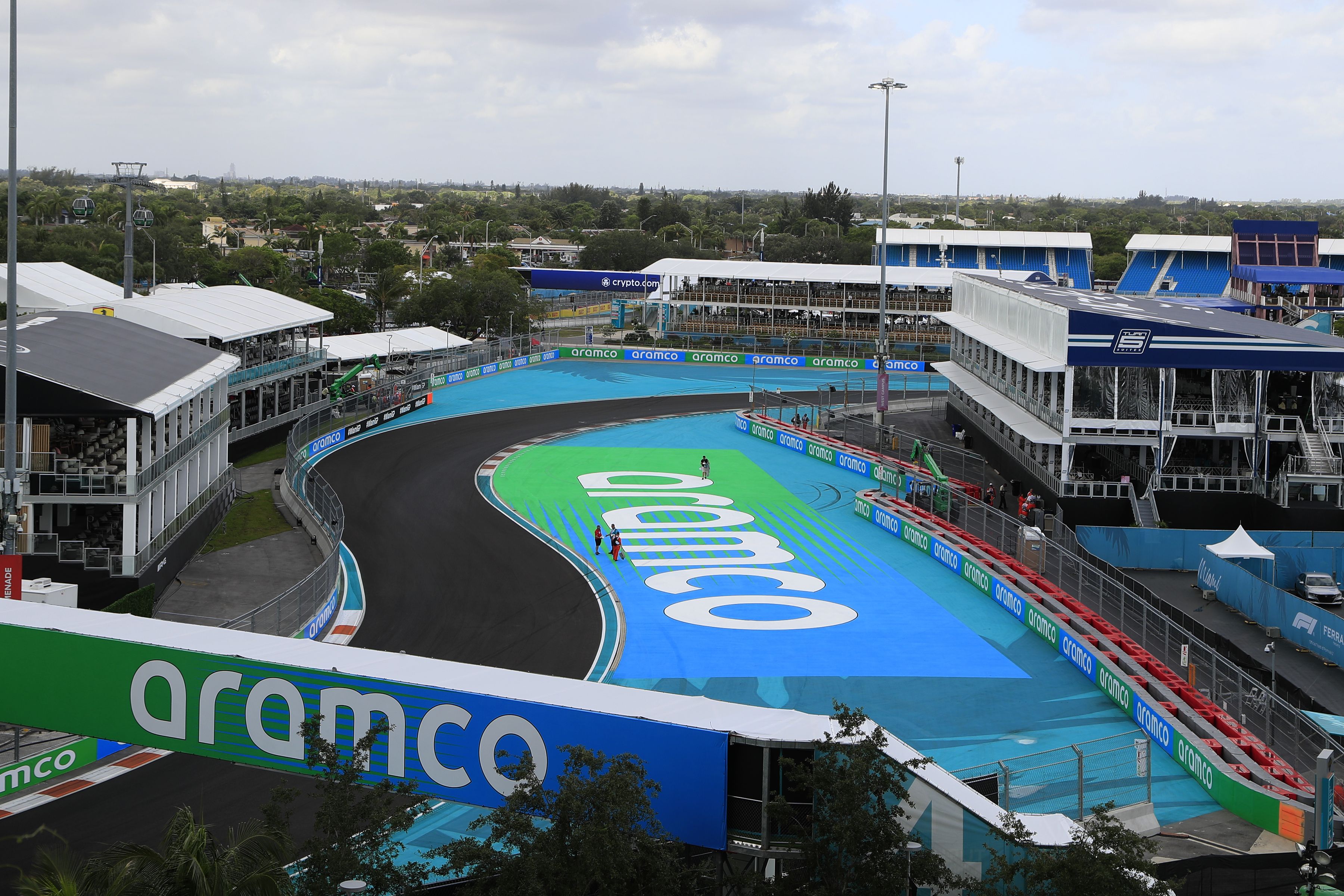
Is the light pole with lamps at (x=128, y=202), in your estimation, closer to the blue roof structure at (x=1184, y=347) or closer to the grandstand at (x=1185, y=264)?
the blue roof structure at (x=1184, y=347)

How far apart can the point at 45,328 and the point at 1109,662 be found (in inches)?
1266

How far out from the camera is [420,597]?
35.6m

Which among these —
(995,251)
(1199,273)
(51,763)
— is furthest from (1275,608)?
(1199,273)

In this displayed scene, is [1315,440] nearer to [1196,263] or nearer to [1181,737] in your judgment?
[1181,737]

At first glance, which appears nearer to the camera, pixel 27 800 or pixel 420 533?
pixel 27 800

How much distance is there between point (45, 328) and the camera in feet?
126

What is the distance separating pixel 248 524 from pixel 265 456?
13.9 m

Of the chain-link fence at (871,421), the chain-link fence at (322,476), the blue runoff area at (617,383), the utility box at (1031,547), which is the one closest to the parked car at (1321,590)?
the utility box at (1031,547)

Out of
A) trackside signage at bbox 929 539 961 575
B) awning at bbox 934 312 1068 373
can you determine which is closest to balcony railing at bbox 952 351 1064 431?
awning at bbox 934 312 1068 373

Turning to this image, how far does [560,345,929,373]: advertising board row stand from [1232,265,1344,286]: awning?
26425mm

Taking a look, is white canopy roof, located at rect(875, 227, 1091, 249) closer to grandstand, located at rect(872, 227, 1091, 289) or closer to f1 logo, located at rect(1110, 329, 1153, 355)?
grandstand, located at rect(872, 227, 1091, 289)

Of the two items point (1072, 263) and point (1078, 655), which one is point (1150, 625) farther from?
point (1072, 263)

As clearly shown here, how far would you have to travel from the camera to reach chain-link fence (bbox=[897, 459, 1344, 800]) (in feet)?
79.5

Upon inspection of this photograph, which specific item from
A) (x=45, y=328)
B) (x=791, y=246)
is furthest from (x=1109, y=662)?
(x=791, y=246)
